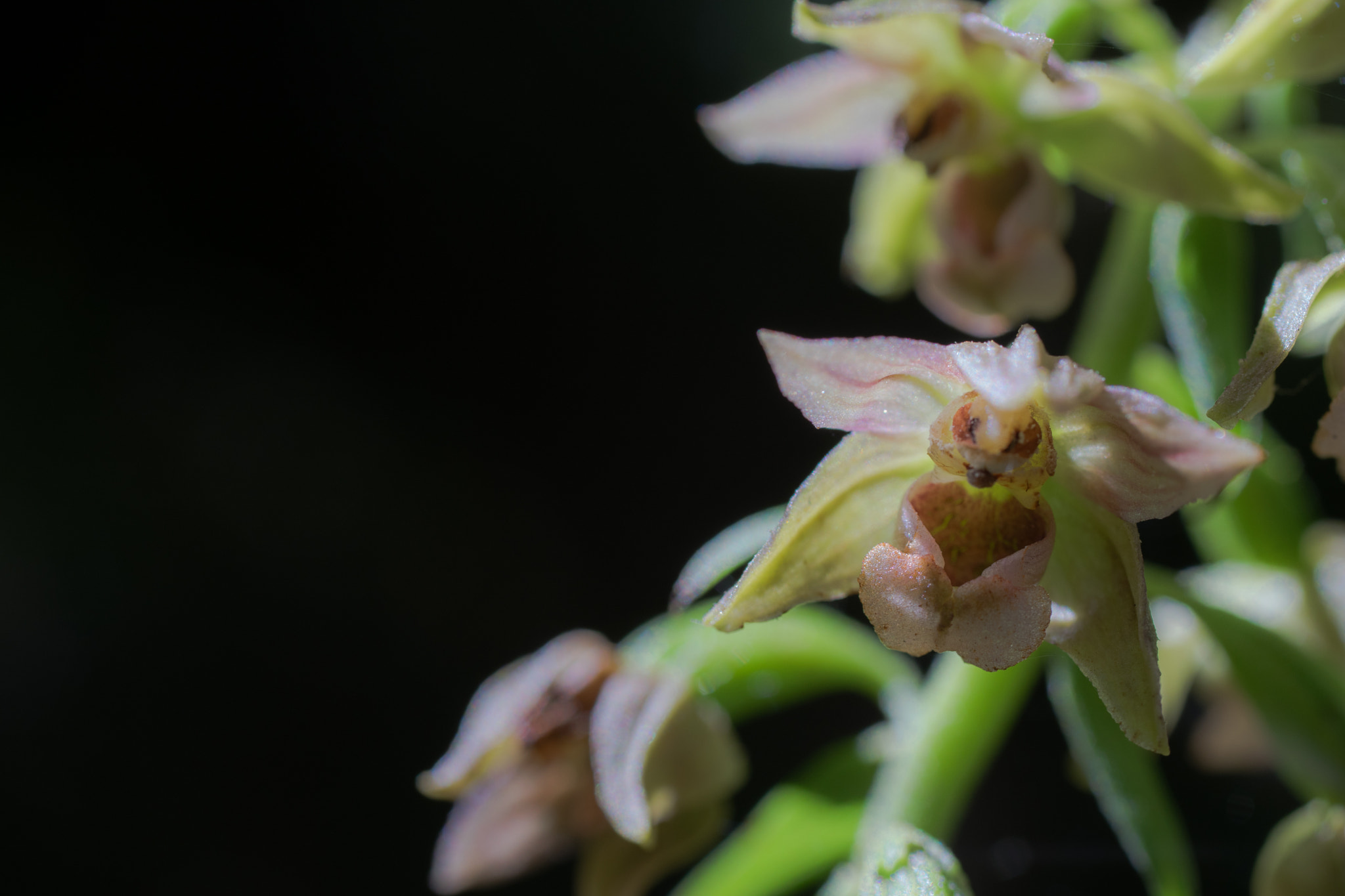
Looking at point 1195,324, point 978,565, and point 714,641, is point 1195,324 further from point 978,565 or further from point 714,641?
point 714,641

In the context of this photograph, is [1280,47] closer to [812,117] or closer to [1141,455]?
[1141,455]

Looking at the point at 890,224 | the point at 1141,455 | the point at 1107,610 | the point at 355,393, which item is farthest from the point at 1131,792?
the point at 355,393

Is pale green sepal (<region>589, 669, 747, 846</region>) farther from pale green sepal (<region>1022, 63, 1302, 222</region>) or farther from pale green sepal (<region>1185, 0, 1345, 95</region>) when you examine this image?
pale green sepal (<region>1185, 0, 1345, 95</region>)

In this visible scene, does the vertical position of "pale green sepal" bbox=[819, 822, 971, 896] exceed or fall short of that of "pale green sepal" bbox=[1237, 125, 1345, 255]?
it falls short

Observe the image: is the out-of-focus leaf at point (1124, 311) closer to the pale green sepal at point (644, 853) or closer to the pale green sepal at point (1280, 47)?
the pale green sepal at point (1280, 47)

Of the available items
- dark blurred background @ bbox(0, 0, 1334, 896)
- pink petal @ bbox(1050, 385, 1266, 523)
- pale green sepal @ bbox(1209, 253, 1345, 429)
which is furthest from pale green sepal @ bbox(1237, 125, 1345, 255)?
dark blurred background @ bbox(0, 0, 1334, 896)

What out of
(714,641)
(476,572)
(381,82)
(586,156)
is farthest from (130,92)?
(714,641)
